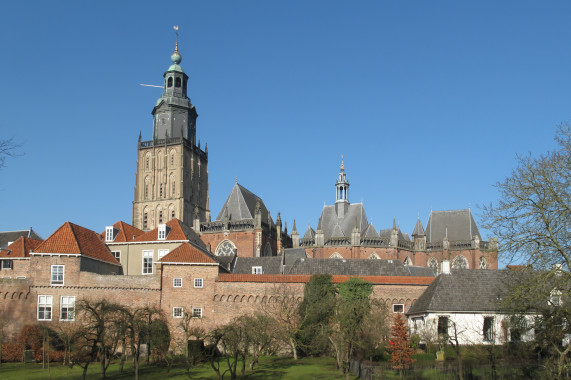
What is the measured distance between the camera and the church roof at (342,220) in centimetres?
7256

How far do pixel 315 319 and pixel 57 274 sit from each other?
1864cm

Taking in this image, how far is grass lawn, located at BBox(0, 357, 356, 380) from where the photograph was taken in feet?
105

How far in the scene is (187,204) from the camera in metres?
86.2

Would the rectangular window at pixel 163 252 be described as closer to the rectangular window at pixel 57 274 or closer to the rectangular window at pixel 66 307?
the rectangular window at pixel 57 274

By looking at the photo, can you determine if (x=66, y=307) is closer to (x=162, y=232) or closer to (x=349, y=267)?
(x=162, y=232)

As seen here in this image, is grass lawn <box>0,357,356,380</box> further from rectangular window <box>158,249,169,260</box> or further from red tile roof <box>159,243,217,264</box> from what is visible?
rectangular window <box>158,249,169,260</box>

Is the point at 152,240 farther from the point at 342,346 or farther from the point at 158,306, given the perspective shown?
the point at 342,346

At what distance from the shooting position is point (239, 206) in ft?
239

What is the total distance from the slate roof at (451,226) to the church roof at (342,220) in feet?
30.4

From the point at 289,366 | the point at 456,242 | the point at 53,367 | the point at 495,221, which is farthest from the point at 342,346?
the point at 456,242

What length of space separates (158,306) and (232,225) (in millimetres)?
27177

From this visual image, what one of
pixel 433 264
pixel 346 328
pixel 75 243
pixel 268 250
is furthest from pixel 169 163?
pixel 346 328

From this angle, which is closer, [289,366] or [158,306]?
[289,366]

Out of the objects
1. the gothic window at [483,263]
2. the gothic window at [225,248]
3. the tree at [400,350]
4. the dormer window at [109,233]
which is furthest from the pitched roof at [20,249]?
the gothic window at [483,263]
